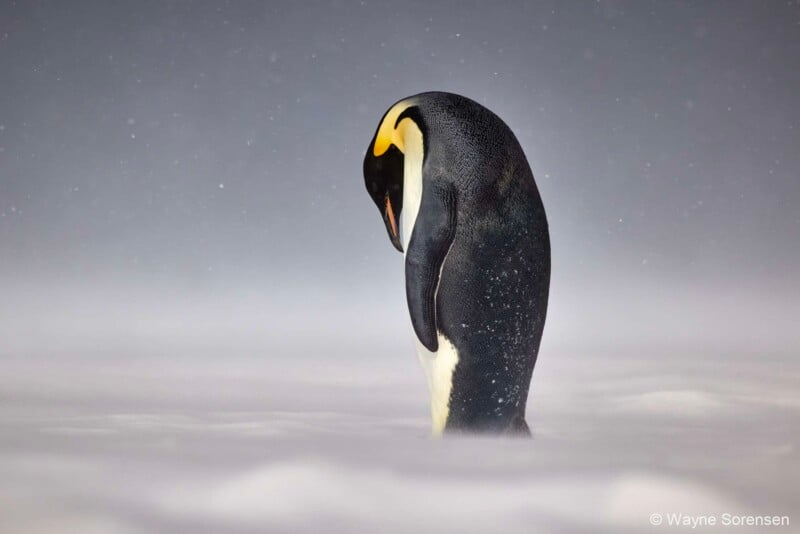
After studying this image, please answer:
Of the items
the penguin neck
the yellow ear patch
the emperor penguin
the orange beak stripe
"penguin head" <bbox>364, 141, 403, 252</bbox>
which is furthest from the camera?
the orange beak stripe

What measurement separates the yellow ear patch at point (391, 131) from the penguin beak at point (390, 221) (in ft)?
0.70

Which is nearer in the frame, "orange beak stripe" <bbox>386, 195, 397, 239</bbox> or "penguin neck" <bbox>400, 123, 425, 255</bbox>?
"penguin neck" <bbox>400, 123, 425, 255</bbox>

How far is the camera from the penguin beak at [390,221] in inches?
116

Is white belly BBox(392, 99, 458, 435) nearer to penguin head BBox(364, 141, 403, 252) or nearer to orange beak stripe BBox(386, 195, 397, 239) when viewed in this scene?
penguin head BBox(364, 141, 403, 252)

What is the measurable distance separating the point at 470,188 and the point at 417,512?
1.01 meters

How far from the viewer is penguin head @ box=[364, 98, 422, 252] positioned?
262cm

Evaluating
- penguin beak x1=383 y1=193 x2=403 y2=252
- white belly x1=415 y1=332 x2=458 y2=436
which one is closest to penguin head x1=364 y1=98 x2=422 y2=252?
Result: penguin beak x1=383 y1=193 x2=403 y2=252

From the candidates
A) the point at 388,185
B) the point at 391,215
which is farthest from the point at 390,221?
the point at 388,185

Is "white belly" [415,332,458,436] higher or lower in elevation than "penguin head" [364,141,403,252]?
lower

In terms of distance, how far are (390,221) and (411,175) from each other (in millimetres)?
411

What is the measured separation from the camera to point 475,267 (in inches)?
94.3

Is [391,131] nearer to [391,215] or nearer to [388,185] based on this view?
[388,185]

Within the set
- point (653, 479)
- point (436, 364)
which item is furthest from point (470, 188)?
point (653, 479)

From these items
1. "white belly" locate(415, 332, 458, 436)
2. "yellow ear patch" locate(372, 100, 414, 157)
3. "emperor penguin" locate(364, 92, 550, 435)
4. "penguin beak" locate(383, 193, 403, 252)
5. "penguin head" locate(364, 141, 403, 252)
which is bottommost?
"white belly" locate(415, 332, 458, 436)
